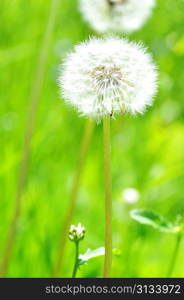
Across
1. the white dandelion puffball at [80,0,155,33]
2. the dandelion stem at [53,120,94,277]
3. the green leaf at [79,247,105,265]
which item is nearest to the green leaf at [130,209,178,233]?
the green leaf at [79,247,105,265]

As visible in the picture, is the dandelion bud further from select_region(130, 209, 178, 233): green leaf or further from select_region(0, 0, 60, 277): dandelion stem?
select_region(0, 0, 60, 277): dandelion stem

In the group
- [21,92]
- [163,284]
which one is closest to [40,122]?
→ [21,92]

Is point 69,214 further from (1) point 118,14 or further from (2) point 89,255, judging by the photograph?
(1) point 118,14

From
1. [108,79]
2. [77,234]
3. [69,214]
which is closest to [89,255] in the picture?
[77,234]

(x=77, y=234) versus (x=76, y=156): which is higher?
(x=76, y=156)

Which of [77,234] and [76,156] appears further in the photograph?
[76,156]

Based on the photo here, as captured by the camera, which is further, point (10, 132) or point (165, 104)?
point (165, 104)

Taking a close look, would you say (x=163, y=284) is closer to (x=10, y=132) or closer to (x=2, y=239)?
(x=2, y=239)
